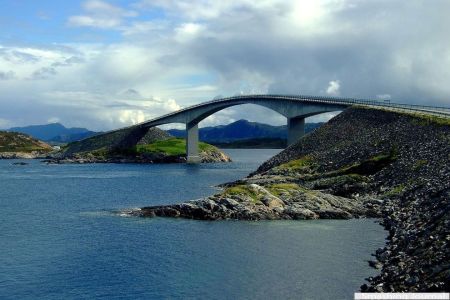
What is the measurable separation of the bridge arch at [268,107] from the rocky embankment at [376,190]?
16.7 metres

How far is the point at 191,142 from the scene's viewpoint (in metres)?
194

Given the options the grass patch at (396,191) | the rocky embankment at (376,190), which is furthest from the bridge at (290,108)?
the grass patch at (396,191)

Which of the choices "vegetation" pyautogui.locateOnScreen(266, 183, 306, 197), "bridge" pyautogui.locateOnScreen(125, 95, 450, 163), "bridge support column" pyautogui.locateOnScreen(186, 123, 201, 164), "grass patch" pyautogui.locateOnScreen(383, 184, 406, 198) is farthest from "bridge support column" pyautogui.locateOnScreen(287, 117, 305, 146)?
"grass patch" pyautogui.locateOnScreen(383, 184, 406, 198)

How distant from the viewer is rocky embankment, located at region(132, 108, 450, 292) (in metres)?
35.4

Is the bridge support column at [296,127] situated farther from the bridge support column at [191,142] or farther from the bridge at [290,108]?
the bridge support column at [191,142]

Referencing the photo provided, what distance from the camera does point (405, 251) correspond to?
128 feet

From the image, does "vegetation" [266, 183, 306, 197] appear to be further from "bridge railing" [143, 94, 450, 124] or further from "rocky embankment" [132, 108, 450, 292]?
"bridge railing" [143, 94, 450, 124]

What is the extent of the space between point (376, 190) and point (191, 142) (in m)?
124

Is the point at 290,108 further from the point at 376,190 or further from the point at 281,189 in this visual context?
the point at 281,189

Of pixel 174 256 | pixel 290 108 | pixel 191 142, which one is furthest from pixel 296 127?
pixel 174 256

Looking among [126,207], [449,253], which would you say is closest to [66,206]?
[126,207]

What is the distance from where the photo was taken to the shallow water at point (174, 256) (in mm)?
35906

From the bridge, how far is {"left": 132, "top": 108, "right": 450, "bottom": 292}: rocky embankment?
22.0 ft

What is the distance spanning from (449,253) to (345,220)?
28265mm
